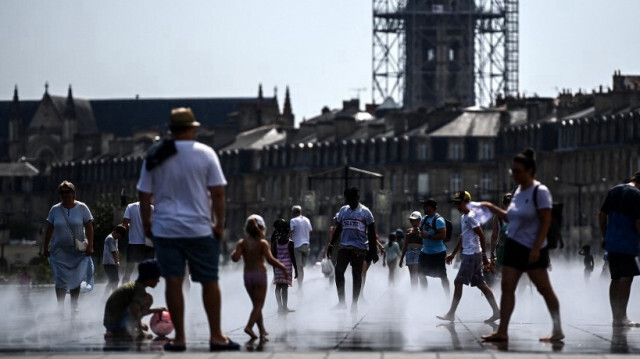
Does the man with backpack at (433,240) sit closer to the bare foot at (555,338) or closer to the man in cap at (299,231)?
the man in cap at (299,231)

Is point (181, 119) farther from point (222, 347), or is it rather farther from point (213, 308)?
point (222, 347)

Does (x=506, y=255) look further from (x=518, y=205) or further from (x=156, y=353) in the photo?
(x=156, y=353)

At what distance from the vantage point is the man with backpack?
108ft

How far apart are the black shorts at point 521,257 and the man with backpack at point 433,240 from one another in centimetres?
986

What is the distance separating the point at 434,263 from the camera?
111 feet

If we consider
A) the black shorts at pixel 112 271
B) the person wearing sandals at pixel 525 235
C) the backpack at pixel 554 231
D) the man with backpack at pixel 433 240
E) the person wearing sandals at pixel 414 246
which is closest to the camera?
the person wearing sandals at pixel 525 235

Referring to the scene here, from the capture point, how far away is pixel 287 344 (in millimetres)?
22719

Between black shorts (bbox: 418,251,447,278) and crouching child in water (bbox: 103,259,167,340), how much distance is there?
9717 millimetres

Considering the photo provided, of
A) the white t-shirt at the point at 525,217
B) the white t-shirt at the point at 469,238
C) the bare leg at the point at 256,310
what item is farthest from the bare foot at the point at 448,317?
the white t-shirt at the point at 525,217

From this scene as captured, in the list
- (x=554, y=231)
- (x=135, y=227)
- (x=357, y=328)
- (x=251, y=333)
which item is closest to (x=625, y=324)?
(x=357, y=328)

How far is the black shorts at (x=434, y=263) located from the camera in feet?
111

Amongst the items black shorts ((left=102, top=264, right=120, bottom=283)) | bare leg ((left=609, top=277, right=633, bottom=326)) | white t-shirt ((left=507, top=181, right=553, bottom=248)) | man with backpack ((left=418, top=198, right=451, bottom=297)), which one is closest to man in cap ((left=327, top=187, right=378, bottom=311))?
man with backpack ((left=418, top=198, right=451, bottom=297))

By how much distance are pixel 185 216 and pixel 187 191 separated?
22 centimetres

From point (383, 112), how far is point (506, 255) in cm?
16284
